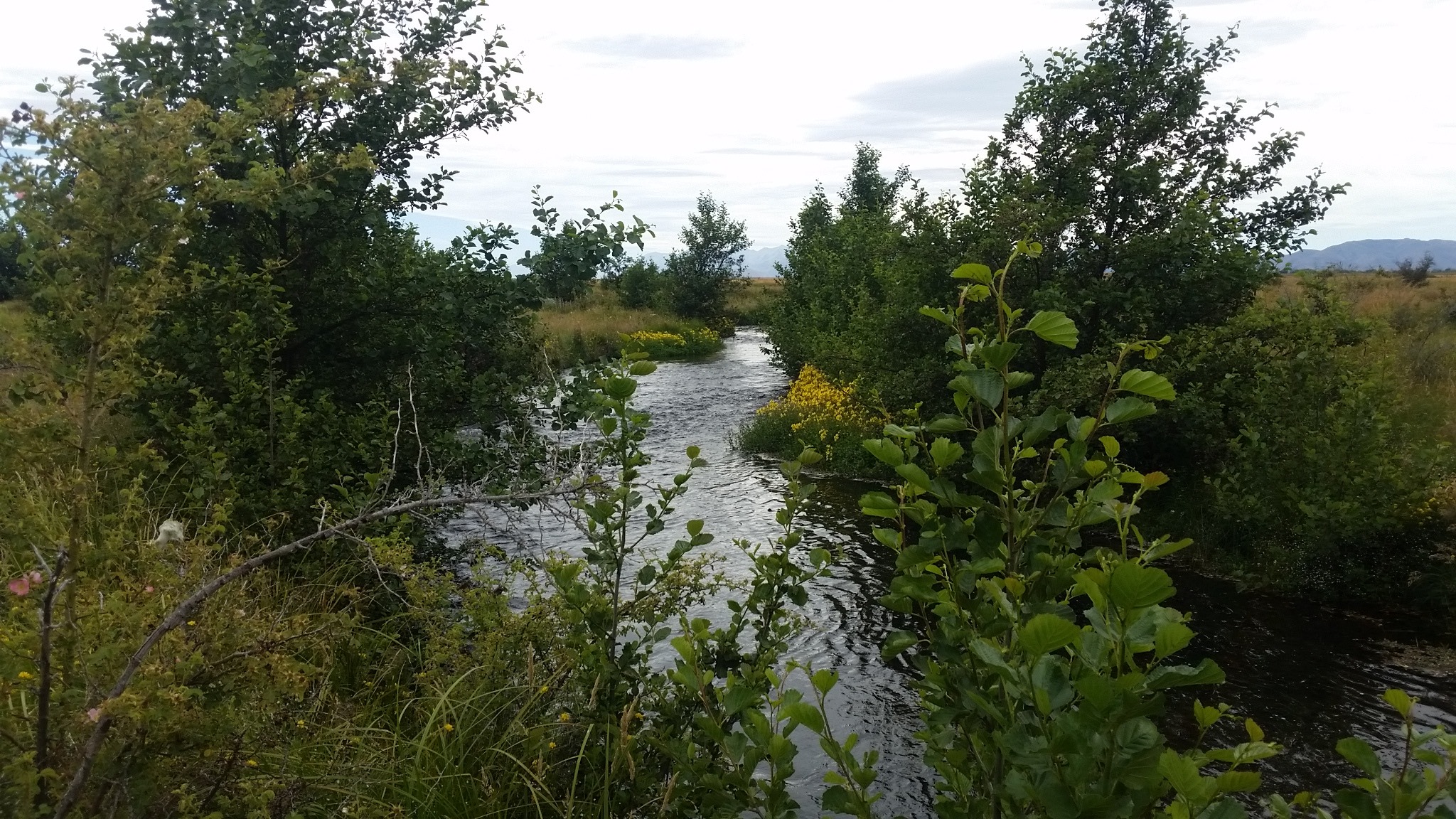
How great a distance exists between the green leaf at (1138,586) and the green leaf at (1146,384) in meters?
0.43

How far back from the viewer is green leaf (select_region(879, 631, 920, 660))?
2.16m

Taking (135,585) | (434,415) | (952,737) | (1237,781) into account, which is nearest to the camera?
(1237,781)

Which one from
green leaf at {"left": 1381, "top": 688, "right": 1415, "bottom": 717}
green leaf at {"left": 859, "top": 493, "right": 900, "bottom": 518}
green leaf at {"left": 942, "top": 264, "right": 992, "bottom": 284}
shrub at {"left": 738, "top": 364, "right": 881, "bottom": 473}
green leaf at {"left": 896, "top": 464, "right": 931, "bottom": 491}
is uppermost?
green leaf at {"left": 942, "top": 264, "right": 992, "bottom": 284}

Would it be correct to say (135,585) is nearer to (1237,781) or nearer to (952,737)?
(952,737)

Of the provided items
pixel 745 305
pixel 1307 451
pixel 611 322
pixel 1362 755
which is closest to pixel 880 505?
pixel 1362 755

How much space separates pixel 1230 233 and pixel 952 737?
33.5 ft

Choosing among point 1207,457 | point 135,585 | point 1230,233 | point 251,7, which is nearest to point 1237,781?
point 135,585

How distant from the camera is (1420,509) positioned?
7.75 metres

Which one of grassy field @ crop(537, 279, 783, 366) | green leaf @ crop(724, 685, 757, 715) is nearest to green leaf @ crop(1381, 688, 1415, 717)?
green leaf @ crop(724, 685, 757, 715)

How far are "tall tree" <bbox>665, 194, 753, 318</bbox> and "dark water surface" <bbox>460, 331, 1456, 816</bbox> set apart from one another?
30.3 metres

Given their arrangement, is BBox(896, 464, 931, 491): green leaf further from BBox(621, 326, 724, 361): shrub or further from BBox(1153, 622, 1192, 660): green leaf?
BBox(621, 326, 724, 361): shrub

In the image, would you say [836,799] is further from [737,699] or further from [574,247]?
[574,247]

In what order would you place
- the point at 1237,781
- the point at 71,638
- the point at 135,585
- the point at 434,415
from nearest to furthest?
1. the point at 1237,781
2. the point at 71,638
3. the point at 135,585
4. the point at 434,415

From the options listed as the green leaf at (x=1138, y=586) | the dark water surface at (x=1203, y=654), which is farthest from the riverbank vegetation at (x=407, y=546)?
the dark water surface at (x=1203, y=654)
